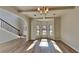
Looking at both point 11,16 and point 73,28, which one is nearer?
point 73,28

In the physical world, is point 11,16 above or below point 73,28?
above

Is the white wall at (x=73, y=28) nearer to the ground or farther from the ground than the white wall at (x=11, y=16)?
nearer to the ground

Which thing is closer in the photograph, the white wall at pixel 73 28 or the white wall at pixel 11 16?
the white wall at pixel 73 28

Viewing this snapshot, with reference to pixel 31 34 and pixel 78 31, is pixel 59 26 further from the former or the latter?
pixel 78 31

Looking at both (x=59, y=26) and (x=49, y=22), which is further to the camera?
(x=49, y=22)

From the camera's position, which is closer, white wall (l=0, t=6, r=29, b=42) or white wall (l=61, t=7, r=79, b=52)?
white wall (l=61, t=7, r=79, b=52)

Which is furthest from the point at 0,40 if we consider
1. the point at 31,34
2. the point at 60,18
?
the point at 60,18

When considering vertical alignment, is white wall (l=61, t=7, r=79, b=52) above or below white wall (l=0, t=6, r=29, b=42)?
below
